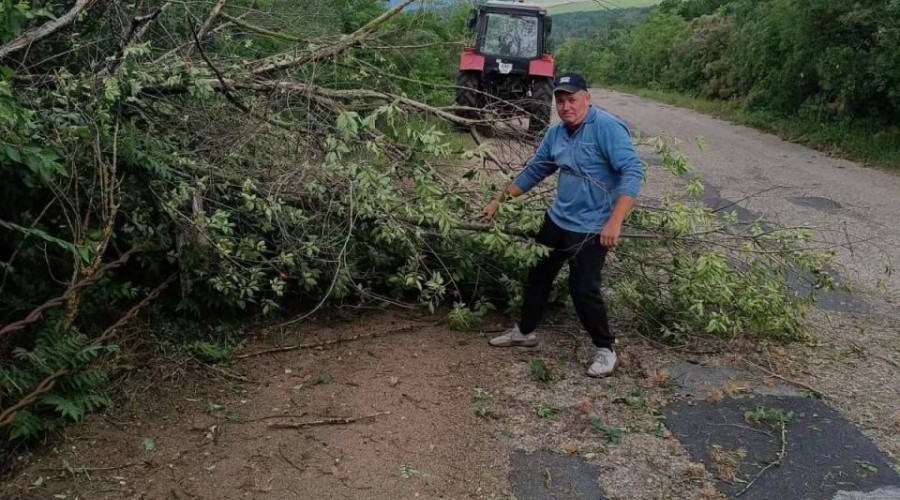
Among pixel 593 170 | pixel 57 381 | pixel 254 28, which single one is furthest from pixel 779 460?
pixel 254 28

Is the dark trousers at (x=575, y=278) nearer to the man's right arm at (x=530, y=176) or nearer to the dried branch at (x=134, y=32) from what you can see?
the man's right arm at (x=530, y=176)

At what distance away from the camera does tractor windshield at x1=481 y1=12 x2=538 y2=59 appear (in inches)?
472

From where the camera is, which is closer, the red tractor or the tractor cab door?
the red tractor

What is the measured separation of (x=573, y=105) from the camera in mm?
3783

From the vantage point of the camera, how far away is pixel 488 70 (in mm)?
11617

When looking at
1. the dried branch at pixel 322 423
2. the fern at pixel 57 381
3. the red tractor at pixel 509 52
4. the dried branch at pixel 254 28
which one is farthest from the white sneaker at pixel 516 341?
the red tractor at pixel 509 52

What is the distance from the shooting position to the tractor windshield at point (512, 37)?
A: 11984 millimetres

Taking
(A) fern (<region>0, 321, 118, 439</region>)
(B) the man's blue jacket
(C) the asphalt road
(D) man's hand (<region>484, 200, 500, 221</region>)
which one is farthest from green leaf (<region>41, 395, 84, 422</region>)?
(C) the asphalt road

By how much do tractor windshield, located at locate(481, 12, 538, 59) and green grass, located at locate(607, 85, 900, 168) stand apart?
209 inches

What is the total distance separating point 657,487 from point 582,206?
1.46m

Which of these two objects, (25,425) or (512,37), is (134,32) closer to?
(25,425)

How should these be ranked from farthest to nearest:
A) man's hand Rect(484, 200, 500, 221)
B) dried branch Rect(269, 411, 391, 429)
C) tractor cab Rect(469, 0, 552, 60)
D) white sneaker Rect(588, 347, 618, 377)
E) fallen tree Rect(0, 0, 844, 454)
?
tractor cab Rect(469, 0, 552, 60) < man's hand Rect(484, 200, 500, 221) < white sneaker Rect(588, 347, 618, 377) < fallen tree Rect(0, 0, 844, 454) < dried branch Rect(269, 411, 391, 429)

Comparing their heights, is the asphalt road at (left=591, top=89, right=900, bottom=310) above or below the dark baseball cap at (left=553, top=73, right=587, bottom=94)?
below

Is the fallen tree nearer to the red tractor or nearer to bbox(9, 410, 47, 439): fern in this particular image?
bbox(9, 410, 47, 439): fern
